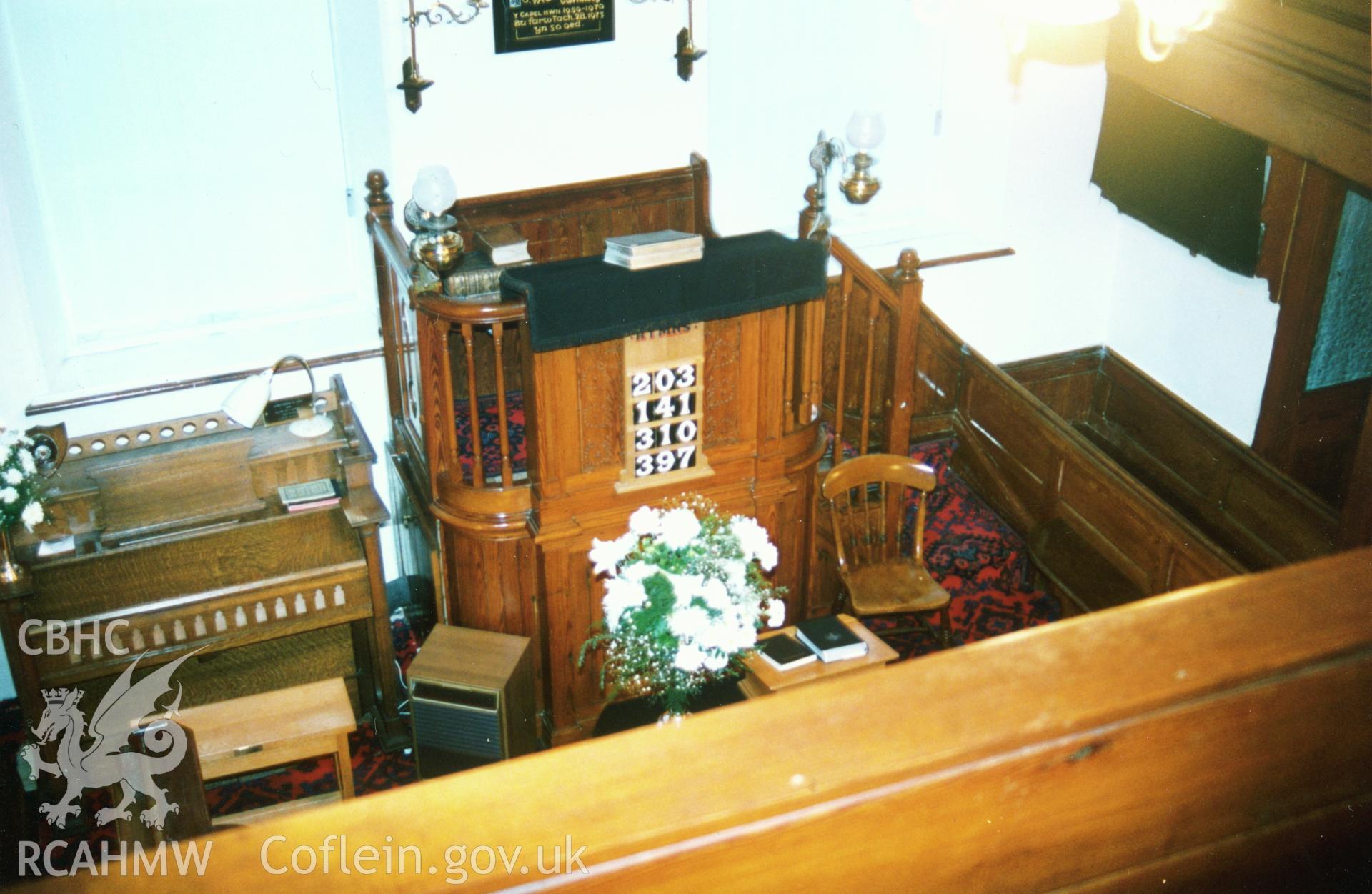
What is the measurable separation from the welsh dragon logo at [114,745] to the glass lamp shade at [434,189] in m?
1.94

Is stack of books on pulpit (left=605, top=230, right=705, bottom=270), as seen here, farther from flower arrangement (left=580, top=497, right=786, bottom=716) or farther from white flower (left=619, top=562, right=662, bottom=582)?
white flower (left=619, top=562, right=662, bottom=582)

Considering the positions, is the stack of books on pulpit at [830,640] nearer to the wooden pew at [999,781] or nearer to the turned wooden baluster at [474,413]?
the turned wooden baluster at [474,413]

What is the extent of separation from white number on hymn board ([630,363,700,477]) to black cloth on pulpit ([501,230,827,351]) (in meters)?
0.25

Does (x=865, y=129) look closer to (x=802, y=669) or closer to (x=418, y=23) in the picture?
(x=418, y=23)

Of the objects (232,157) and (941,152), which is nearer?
(232,157)

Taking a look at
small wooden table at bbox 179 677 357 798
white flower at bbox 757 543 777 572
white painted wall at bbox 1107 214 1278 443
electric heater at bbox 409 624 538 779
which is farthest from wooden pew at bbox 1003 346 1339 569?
small wooden table at bbox 179 677 357 798

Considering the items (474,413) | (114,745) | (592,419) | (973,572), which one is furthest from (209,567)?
(973,572)

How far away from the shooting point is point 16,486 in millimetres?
5102

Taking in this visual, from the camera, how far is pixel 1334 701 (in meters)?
0.82

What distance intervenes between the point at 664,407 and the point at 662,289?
0.53m

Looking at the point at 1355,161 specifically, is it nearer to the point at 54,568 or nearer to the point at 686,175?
the point at 686,175

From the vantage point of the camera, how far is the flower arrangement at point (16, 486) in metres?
5.04

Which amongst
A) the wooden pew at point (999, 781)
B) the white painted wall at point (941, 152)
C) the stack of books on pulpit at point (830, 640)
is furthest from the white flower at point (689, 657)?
the wooden pew at point (999, 781)

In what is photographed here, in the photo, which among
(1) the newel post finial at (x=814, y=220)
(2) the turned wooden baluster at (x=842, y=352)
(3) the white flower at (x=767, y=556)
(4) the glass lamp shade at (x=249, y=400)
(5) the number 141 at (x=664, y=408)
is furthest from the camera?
(2) the turned wooden baluster at (x=842, y=352)
